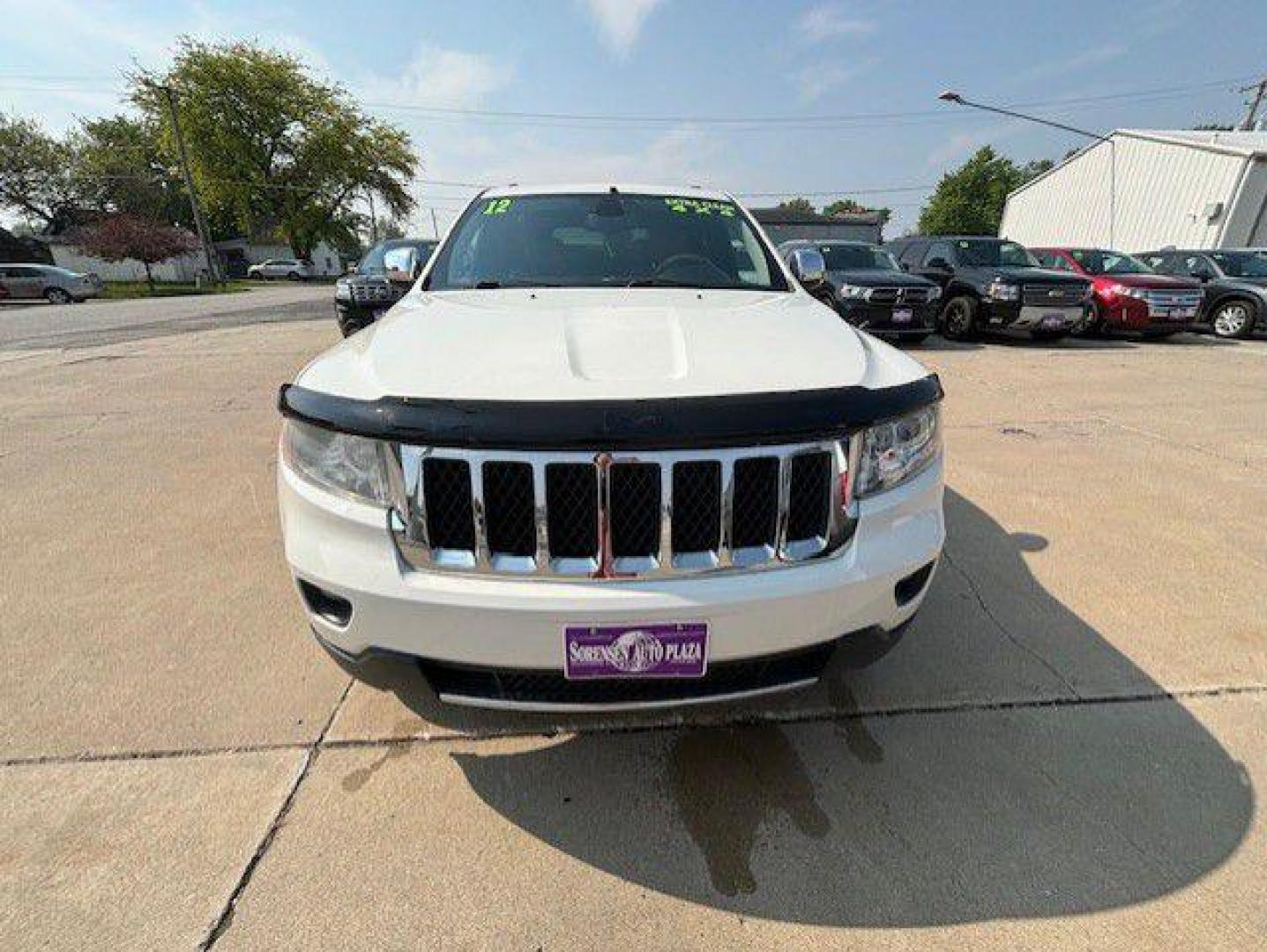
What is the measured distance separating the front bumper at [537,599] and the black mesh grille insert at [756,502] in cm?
8

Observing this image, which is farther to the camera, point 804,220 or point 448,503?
point 804,220

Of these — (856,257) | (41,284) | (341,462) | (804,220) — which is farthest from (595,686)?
(804,220)

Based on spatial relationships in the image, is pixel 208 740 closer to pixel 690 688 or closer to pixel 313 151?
pixel 690 688

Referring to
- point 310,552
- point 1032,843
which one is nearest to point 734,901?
point 1032,843

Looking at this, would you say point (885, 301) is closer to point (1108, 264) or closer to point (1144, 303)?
point (1144, 303)

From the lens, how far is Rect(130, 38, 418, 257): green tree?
1761 inches

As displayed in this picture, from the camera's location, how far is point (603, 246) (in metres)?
2.92

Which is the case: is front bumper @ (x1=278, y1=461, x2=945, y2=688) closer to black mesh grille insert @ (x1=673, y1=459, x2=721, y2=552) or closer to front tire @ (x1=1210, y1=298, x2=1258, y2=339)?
black mesh grille insert @ (x1=673, y1=459, x2=721, y2=552)

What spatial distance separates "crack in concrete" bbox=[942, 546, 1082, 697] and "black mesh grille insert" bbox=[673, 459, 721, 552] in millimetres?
1652

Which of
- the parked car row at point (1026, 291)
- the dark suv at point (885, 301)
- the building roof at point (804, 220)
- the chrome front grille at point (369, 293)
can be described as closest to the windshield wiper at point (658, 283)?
the parked car row at point (1026, 291)

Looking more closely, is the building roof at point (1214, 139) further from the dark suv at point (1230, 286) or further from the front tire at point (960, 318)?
the front tire at point (960, 318)

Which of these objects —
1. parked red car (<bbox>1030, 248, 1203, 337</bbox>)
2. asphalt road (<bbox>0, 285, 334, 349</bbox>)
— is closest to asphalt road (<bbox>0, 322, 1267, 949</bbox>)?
parked red car (<bbox>1030, 248, 1203, 337</bbox>)

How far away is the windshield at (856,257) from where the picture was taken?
10539 mm

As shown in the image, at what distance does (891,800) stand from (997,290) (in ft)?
33.6
